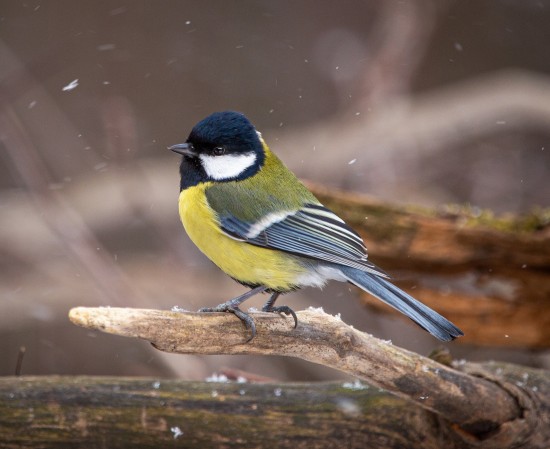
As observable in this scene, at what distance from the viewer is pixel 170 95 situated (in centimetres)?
471

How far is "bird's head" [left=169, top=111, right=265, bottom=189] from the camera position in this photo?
215 cm

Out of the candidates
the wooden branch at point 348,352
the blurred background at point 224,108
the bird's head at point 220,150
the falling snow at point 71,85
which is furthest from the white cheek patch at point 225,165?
the falling snow at point 71,85

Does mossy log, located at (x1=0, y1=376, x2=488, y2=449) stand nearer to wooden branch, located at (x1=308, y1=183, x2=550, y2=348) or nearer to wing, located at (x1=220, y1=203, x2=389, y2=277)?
wing, located at (x1=220, y1=203, x2=389, y2=277)

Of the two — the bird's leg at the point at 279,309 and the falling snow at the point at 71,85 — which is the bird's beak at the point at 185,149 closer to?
the bird's leg at the point at 279,309

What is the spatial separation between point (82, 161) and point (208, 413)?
2.84 m

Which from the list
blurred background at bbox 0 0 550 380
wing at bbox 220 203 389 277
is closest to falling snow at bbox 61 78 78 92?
blurred background at bbox 0 0 550 380

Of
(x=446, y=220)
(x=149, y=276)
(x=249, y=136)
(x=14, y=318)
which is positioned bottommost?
(x=14, y=318)

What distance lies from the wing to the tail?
0.04 m

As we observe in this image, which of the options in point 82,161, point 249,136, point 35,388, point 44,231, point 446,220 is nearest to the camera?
point 35,388

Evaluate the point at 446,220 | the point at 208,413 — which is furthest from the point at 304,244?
the point at 446,220

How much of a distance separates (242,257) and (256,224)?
107mm

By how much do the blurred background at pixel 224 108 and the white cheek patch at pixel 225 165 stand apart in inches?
52.4

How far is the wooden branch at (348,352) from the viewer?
5.19ft

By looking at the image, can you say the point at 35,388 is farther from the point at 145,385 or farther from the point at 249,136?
the point at 249,136
